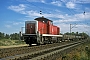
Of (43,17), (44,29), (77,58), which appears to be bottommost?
(77,58)

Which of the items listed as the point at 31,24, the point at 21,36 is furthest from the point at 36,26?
the point at 21,36

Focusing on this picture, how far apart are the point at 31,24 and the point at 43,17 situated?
4059 millimetres

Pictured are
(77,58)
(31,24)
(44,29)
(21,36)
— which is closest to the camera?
(77,58)

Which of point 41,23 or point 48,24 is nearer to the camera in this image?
point 41,23

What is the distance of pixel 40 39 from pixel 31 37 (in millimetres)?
1216

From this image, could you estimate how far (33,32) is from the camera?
83.5ft

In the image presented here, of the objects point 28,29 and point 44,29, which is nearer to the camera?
point 28,29

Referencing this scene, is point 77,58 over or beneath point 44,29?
beneath

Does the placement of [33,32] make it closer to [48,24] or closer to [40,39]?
[40,39]

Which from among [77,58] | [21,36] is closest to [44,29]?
[21,36]

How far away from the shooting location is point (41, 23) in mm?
27078

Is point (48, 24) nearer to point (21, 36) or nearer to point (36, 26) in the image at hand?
point (36, 26)

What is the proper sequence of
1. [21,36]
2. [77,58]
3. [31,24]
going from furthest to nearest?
[31,24], [21,36], [77,58]

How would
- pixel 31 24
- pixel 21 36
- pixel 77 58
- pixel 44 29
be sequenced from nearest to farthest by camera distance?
1. pixel 77 58
2. pixel 21 36
3. pixel 31 24
4. pixel 44 29
